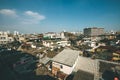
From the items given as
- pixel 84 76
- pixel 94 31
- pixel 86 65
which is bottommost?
pixel 84 76

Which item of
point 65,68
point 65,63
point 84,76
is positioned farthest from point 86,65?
point 65,68

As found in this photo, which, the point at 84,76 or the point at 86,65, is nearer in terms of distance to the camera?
the point at 84,76

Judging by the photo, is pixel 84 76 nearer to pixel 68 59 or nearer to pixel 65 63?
pixel 65 63

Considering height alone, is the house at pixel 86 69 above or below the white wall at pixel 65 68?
above

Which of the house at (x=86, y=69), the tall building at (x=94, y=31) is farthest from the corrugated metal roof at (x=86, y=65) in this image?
the tall building at (x=94, y=31)

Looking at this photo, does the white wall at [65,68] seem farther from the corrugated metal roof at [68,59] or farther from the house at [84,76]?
the house at [84,76]

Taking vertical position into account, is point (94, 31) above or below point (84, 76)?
above

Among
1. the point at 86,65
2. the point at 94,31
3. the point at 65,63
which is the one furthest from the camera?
the point at 94,31

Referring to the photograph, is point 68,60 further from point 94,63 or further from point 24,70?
point 24,70

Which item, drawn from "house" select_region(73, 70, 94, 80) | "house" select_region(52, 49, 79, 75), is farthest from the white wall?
"house" select_region(73, 70, 94, 80)

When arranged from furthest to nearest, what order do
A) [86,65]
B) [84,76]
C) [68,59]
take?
[68,59], [86,65], [84,76]

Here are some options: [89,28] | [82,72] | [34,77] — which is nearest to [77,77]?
[82,72]

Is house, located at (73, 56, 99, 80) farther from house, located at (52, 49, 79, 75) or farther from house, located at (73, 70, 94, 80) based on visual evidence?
house, located at (52, 49, 79, 75)
